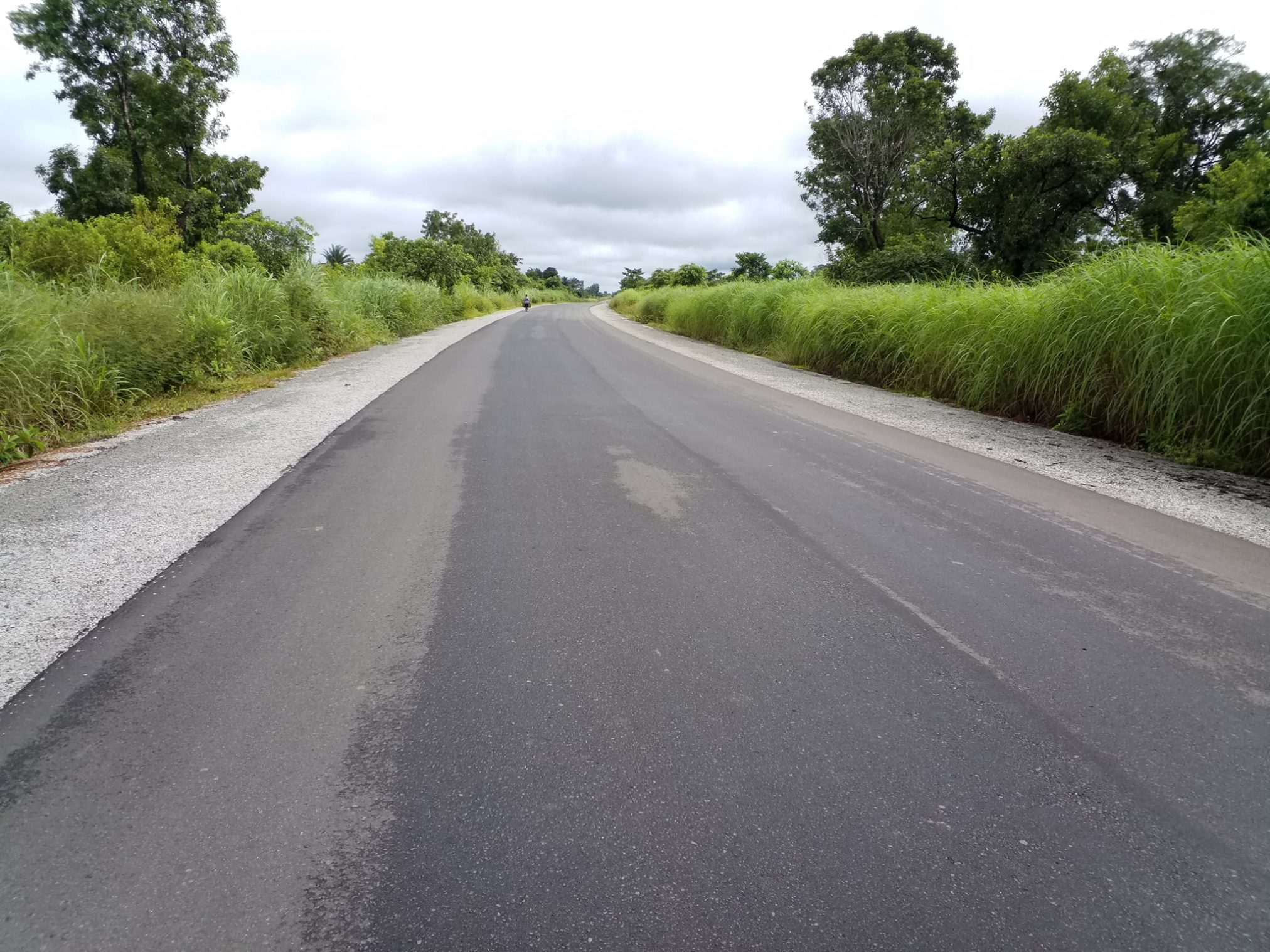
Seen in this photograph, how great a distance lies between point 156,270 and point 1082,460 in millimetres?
13392

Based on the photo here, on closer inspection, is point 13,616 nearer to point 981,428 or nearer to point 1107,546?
point 1107,546

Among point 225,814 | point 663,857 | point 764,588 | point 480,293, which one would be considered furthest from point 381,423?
point 480,293

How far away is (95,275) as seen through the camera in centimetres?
973

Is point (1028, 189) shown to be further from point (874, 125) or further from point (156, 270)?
point (156, 270)

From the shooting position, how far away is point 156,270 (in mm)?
11109

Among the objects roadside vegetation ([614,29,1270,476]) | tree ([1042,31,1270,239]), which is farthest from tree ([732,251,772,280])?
tree ([1042,31,1270,239])

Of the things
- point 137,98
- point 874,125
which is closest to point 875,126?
point 874,125

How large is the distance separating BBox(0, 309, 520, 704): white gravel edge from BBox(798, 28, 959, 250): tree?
2321 cm

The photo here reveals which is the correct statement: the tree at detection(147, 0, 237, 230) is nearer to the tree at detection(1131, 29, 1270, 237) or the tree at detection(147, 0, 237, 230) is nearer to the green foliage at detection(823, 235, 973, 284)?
the green foliage at detection(823, 235, 973, 284)

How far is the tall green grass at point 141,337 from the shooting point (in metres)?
6.39

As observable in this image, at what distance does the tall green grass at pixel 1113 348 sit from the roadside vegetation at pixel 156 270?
9965 millimetres

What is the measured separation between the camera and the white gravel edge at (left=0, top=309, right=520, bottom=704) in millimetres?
2906

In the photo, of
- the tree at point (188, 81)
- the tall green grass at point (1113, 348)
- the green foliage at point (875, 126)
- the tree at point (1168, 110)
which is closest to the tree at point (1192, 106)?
the tree at point (1168, 110)

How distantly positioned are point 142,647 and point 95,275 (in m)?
9.85
